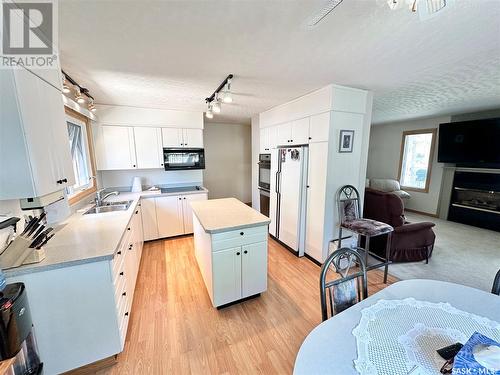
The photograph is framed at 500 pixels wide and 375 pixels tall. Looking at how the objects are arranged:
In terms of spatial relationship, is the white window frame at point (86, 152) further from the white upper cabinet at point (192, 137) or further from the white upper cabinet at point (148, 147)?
the white upper cabinet at point (192, 137)

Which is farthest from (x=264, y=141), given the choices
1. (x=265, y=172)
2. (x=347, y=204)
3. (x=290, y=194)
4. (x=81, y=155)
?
(x=81, y=155)

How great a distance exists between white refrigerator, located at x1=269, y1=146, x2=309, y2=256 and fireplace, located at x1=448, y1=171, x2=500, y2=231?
169 inches

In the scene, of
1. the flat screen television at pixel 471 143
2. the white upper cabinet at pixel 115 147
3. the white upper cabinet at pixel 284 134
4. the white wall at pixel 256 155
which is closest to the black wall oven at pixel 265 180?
the white upper cabinet at pixel 284 134

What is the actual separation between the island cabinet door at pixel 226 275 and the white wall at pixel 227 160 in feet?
12.0

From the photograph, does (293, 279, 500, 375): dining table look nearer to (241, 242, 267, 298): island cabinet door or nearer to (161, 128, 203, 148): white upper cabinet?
(241, 242, 267, 298): island cabinet door

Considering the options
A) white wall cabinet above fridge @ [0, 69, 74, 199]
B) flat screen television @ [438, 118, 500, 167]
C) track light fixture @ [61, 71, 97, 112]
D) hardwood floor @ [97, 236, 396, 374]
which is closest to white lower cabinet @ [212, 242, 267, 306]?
hardwood floor @ [97, 236, 396, 374]

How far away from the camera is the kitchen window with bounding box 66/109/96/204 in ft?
9.03

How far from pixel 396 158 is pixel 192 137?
5.60 m

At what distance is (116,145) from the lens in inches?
137

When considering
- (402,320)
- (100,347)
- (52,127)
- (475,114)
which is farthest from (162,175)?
(475,114)

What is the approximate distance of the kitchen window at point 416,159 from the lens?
5.31 meters

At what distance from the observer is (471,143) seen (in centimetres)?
435

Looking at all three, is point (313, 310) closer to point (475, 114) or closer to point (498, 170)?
point (498, 170)

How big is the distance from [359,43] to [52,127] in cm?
235
